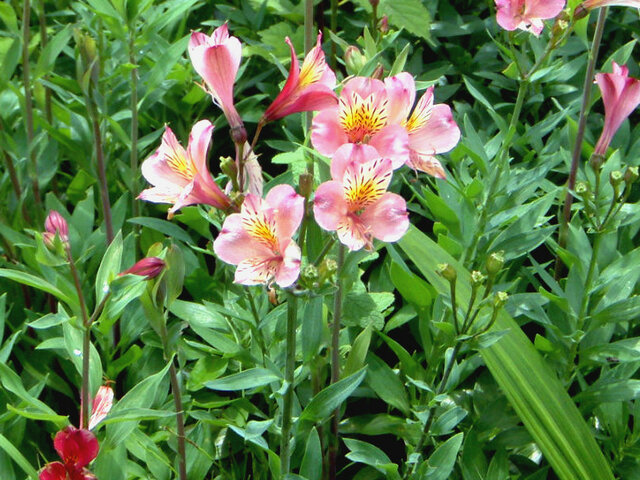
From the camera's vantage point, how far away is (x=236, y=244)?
2.87 feet

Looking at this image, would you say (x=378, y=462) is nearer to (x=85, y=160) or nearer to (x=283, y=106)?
(x=283, y=106)

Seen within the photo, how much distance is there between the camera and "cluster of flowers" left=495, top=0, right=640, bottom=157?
4.04 feet

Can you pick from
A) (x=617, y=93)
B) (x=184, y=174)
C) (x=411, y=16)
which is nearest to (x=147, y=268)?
(x=184, y=174)

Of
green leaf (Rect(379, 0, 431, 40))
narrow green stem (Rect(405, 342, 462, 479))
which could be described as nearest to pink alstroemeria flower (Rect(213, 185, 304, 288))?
narrow green stem (Rect(405, 342, 462, 479))

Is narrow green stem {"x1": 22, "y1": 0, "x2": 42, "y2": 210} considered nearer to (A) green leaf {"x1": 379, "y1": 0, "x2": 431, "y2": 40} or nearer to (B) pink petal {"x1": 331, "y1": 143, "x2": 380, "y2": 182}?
(A) green leaf {"x1": 379, "y1": 0, "x2": 431, "y2": 40}

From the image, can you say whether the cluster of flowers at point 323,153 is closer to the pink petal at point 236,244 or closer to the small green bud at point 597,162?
the pink petal at point 236,244

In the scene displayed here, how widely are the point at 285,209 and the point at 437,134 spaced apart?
0.74 ft

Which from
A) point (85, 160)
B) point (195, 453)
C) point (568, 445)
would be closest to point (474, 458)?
point (568, 445)

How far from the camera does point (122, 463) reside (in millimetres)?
1075

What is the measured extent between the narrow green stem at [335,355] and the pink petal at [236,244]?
0.17 m

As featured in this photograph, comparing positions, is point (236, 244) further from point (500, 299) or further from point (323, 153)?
point (500, 299)

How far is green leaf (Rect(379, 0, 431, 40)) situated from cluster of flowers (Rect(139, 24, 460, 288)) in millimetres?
739

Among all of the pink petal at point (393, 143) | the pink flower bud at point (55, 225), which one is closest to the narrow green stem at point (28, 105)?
the pink flower bud at point (55, 225)

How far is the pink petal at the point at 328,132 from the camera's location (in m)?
0.91
